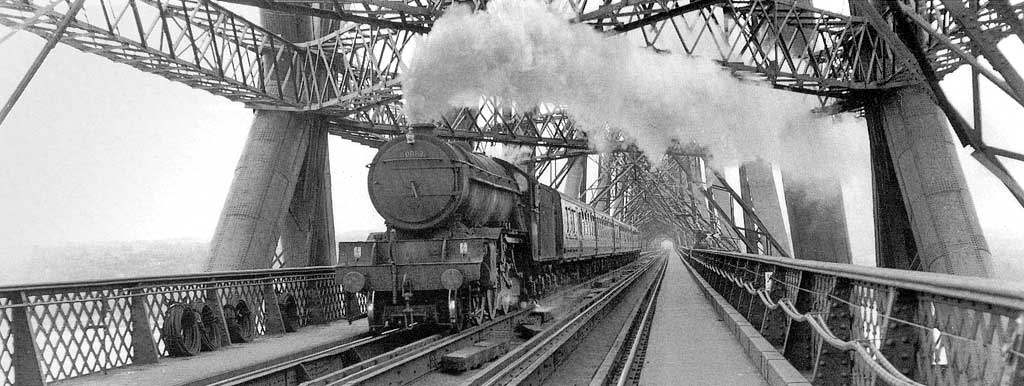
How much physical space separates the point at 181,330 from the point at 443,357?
3.61 meters

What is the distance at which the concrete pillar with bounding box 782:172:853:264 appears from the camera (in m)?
17.8

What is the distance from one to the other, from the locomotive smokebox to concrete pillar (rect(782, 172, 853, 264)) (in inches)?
433

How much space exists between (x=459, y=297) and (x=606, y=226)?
16.6 meters

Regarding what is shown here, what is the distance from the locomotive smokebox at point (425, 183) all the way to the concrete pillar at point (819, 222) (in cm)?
1099

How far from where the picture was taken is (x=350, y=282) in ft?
30.3

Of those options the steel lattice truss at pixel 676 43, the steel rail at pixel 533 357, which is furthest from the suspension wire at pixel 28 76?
the steel rail at pixel 533 357

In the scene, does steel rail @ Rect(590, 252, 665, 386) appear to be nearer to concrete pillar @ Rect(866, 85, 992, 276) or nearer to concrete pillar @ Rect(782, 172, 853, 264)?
concrete pillar @ Rect(866, 85, 992, 276)

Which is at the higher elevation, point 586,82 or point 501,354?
point 586,82

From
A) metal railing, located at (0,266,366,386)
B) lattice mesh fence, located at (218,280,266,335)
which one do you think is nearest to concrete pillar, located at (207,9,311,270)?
metal railing, located at (0,266,366,386)

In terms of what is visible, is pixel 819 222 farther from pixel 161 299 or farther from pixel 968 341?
pixel 968 341

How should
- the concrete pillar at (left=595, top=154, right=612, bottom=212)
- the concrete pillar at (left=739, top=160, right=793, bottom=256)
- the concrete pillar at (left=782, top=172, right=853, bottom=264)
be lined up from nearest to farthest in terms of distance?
the concrete pillar at (left=782, top=172, right=853, bottom=264)
the concrete pillar at (left=739, top=160, right=793, bottom=256)
the concrete pillar at (left=595, top=154, right=612, bottom=212)

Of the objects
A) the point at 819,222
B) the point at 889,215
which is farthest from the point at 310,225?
the point at 889,215

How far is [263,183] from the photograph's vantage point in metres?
16.8

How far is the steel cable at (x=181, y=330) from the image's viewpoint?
841 centimetres
